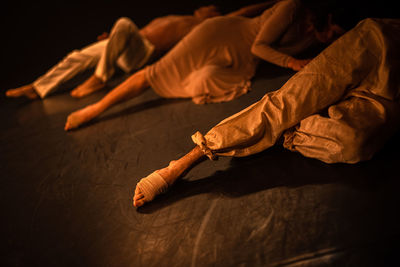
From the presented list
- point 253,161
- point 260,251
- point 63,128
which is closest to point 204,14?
point 63,128

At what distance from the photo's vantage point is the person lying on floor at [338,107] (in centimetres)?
115

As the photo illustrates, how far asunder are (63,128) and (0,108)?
127 centimetres

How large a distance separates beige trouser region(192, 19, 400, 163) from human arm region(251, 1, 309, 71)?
72 centimetres

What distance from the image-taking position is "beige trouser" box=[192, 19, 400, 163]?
1.15 metres

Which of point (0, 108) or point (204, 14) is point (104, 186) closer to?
point (204, 14)

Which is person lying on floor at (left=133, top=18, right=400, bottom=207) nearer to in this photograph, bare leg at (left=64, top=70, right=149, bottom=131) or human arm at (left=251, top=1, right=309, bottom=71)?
human arm at (left=251, top=1, right=309, bottom=71)

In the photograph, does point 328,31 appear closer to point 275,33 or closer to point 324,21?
point 324,21

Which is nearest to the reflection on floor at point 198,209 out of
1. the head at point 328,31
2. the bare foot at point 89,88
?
the head at point 328,31

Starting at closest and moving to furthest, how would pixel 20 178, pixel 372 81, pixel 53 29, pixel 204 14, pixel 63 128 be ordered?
1. pixel 372 81
2. pixel 20 178
3. pixel 63 128
4. pixel 204 14
5. pixel 53 29

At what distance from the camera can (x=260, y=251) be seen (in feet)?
3.38

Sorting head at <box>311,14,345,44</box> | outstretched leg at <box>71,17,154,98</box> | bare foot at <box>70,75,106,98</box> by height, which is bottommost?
head at <box>311,14,345,44</box>

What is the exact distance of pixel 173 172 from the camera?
1.36 metres

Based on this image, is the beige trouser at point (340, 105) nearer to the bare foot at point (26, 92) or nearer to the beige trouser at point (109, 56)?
the beige trouser at point (109, 56)

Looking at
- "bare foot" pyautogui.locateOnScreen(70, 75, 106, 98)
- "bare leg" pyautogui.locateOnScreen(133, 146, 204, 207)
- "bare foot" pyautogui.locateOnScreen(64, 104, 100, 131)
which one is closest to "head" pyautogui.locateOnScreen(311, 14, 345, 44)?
"bare leg" pyautogui.locateOnScreen(133, 146, 204, 207)
